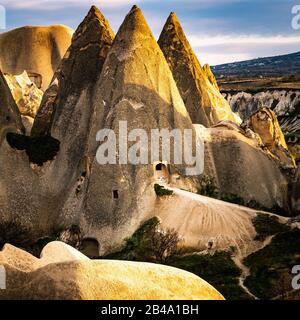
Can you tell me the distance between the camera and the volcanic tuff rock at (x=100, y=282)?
14531 mm

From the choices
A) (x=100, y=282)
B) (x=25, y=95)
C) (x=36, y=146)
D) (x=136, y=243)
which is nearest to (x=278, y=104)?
(x=25, y=95)

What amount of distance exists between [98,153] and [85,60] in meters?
6.60

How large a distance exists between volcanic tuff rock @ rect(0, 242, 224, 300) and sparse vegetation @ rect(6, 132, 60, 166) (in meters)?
18.8

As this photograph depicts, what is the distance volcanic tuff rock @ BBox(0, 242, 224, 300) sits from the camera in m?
14.5

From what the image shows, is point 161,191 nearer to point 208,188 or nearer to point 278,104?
point 208,188

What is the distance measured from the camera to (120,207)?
31.2 metres

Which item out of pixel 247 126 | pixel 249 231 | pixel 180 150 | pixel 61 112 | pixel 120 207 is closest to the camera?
pixel 249 231

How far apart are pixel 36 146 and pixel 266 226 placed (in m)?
12.6

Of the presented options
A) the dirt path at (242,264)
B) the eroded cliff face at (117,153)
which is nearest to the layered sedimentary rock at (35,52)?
the eroded cliff face at (117,153)

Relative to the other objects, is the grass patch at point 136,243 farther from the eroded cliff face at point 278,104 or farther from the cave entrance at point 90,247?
the eroded cliff face at point 278,104

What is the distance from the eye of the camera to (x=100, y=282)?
48.4 feet

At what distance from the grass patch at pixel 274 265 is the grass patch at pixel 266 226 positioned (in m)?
0.35
